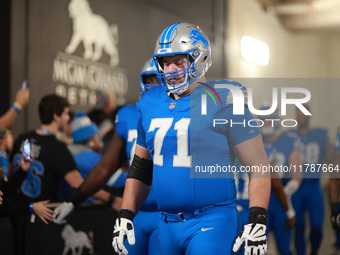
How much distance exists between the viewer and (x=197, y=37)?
2.93 metres

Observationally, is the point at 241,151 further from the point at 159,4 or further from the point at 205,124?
the point at 159,4

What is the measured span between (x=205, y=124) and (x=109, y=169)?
4.00 feet

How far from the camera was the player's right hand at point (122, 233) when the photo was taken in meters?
2.83

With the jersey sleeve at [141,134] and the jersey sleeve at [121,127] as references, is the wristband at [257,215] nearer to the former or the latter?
the jersey sleeve at [141,134]

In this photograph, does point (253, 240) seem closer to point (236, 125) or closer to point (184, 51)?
point (236, 125)

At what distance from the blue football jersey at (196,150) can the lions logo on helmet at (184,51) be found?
118mm

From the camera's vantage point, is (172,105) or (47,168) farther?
(47,168)

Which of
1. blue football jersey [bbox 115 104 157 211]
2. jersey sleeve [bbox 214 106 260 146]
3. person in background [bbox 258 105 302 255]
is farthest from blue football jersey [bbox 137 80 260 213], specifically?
person in background [bbox 258 105 302 255]

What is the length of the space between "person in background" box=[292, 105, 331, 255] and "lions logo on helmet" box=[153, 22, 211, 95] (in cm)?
434

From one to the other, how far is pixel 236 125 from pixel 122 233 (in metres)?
0.80

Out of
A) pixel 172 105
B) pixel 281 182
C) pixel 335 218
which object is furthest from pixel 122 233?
pixel 281 182

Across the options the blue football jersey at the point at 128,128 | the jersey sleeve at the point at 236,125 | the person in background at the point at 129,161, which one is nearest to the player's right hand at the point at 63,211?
the person in background at the point at 129,161

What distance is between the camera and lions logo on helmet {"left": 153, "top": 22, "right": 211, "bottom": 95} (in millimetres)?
2834

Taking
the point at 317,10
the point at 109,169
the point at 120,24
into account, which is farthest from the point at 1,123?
the point at 317,10
